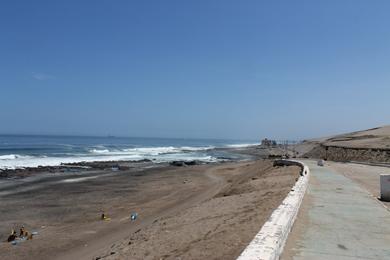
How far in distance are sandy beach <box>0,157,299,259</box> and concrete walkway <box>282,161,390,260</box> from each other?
3.27 ft

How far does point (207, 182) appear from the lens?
33.2 meters

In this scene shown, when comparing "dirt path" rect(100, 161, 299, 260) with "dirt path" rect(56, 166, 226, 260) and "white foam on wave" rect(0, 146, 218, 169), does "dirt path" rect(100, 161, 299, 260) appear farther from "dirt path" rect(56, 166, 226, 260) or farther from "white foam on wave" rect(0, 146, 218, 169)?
"white foam on wave" rect(0, 146, 218, 169)

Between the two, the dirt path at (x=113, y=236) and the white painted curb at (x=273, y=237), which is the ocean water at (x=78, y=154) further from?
the white painted curb at (x=273, y=237)

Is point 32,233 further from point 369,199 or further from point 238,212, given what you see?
point 369,199

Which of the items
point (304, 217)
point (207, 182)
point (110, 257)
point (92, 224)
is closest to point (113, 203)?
point (92, 224)

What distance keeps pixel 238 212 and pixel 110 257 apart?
342cm

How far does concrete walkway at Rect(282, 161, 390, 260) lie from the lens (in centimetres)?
621

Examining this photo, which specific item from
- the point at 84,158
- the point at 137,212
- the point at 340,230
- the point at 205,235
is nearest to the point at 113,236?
the point at 137,212

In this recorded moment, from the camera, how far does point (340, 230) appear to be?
7.66m

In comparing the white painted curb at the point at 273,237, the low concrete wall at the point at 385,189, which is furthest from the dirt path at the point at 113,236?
the low concrete wall at the point at 385,189

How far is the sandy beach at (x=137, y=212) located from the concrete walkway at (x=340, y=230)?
100 cm

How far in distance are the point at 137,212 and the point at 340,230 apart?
13115mm

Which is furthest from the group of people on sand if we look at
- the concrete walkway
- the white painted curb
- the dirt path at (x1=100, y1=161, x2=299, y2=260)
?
the white painted curb

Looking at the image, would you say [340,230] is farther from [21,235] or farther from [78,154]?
[78,154]
